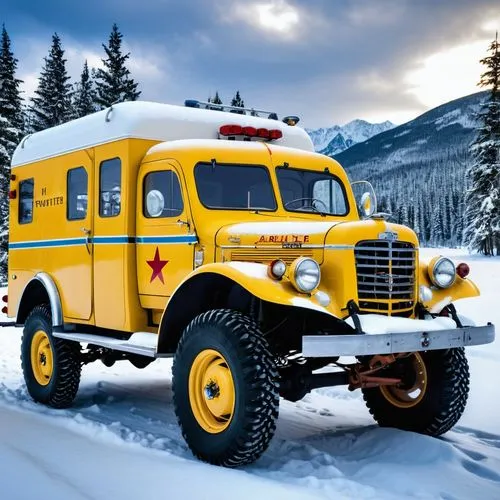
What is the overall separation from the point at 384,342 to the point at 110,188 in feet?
11.7

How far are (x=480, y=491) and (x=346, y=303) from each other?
162cm

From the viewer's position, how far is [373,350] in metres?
4.92

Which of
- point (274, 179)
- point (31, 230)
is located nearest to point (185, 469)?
point (274, 179)

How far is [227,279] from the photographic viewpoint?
5695 mm

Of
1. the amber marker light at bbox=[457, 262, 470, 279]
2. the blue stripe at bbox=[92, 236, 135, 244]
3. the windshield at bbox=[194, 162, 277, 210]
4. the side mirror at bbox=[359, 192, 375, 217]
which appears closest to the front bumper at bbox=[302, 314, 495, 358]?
the amber marker light at bbox=[457, 262, 470, 279]

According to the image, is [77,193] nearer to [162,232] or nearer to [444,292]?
[162,232]

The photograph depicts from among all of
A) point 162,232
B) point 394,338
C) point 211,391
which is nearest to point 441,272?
point 394,338

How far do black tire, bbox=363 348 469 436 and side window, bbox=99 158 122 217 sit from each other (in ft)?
11.2

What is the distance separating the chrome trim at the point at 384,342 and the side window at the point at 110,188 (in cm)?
Answer: 305

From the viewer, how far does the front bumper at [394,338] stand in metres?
4.80

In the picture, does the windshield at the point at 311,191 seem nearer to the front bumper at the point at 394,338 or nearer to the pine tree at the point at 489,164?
the front bumper at the point at 394,338

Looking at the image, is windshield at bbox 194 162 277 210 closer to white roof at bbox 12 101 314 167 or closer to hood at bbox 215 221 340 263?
hood at bbox 215 221 340 263

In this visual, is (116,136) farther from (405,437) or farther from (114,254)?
(405,437)

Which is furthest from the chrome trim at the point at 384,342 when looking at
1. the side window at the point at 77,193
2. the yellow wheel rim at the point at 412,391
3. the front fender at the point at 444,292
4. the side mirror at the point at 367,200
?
the side window at the point at 77,193
